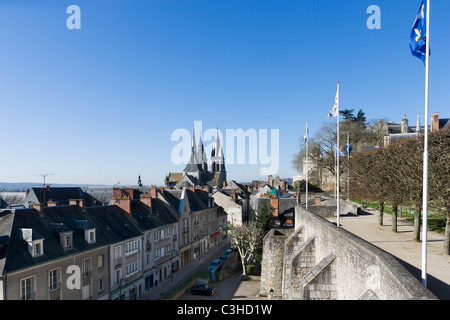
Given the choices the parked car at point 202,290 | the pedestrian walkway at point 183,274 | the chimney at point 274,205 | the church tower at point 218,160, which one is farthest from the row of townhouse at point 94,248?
the church tower at point 218,160

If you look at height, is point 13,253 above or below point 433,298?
below

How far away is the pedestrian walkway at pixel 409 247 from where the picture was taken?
930cm

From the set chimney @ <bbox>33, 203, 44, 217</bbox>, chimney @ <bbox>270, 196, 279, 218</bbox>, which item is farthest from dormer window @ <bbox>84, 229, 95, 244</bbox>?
chimney @ <bbox>270, 196, 279, 218</bbox>

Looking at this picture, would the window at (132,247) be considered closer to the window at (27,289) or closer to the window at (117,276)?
the window at (117,276)

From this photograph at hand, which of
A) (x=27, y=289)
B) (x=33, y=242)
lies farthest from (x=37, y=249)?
(x=27, y=289)

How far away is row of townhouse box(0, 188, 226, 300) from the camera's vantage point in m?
13.5

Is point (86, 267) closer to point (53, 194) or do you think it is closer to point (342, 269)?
point (342, 269)

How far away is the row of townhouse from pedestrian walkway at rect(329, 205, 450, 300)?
Answer: 1665cm
